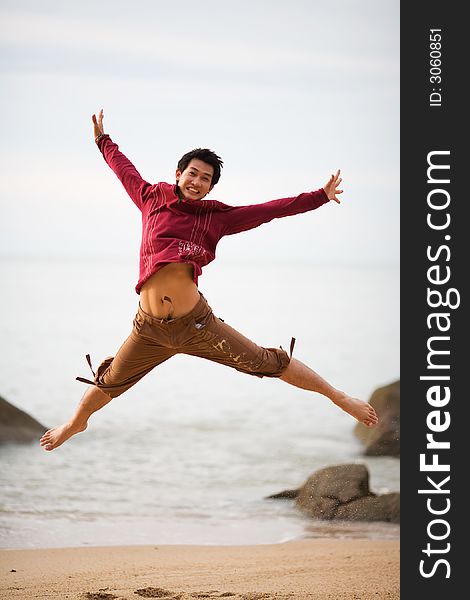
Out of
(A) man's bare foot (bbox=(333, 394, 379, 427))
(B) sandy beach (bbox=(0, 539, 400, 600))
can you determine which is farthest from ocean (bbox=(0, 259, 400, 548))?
(A) man's bare foot (bbox=(333, 394, 379, 427))

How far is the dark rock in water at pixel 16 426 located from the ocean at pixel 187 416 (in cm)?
8

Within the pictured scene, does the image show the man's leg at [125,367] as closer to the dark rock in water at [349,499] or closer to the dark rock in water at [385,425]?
the dark rock in water at [349,499]

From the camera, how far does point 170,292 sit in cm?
322

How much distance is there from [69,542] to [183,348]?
2556 millimetres

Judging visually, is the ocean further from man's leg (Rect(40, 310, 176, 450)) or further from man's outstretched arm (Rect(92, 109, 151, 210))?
man's outstretched arm (Rect(92, 109, 151, 210))

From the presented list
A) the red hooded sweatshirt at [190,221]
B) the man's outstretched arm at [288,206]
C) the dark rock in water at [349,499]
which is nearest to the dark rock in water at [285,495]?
the dark rock in water at [349,499]

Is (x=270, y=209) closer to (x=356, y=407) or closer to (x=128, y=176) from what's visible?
→ (x=128, y=176)

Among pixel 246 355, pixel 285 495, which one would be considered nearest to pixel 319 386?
pixel 246 355

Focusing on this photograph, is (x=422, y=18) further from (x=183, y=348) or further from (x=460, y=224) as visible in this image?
(x=183, y=348)

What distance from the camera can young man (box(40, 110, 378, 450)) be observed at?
10.5 ft

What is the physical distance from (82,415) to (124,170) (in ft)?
2.89

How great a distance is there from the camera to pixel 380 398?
6.86m

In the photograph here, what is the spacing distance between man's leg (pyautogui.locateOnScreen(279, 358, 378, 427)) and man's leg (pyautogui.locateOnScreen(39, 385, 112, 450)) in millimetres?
640

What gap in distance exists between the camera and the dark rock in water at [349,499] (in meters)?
5.84
